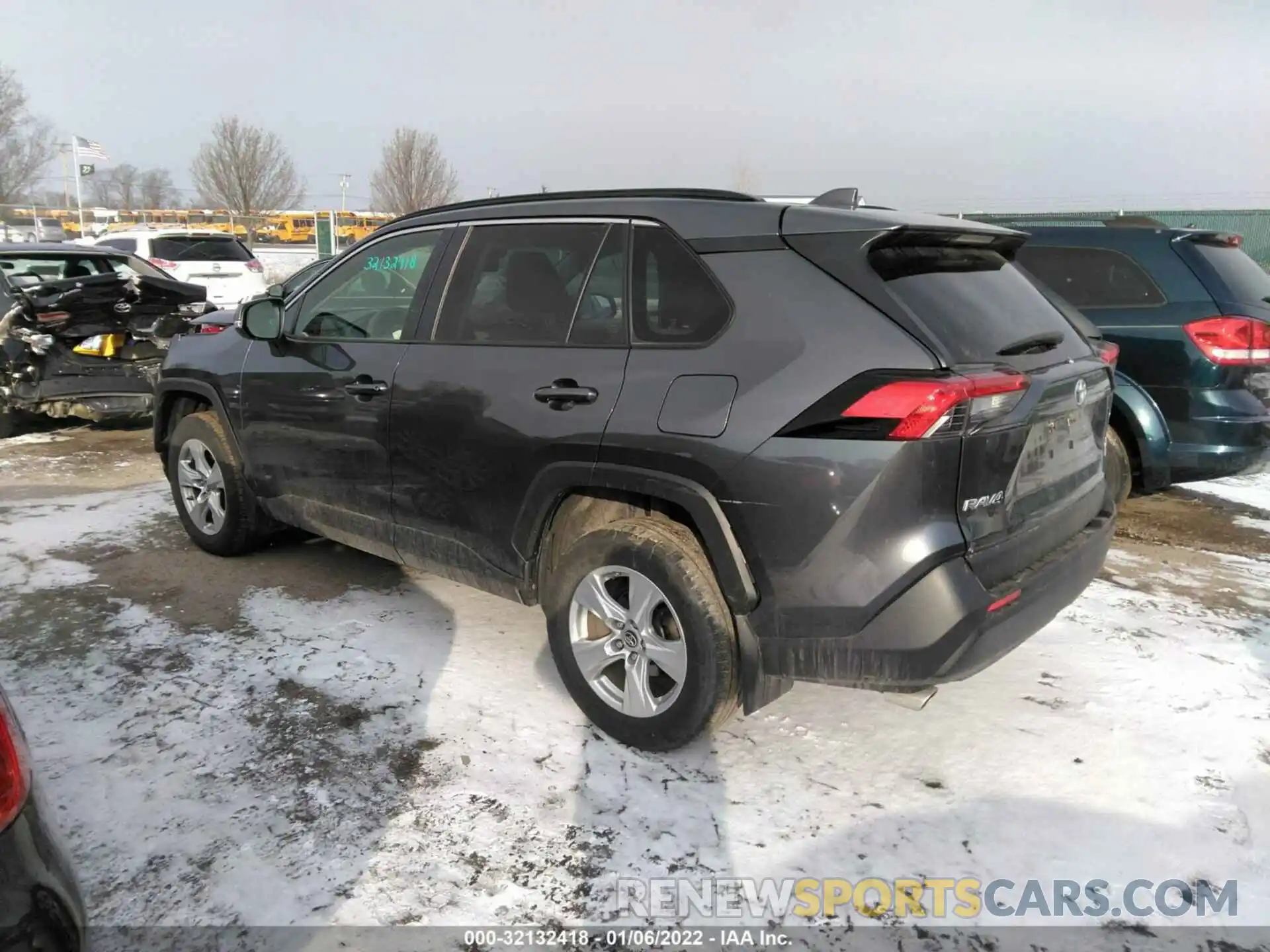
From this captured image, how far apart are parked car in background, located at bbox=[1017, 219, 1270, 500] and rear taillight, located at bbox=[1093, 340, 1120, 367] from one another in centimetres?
157

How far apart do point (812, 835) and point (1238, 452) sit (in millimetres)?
3616

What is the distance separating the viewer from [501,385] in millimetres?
3111

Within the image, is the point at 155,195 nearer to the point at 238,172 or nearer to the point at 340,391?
the point at 238,172

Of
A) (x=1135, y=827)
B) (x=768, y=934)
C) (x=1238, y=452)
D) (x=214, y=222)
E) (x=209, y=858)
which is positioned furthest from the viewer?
(x=214, y=222)

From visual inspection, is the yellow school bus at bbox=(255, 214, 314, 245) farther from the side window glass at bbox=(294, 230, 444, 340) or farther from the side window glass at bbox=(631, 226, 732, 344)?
the side window glass at bbox=(631, 226, 732, 344)

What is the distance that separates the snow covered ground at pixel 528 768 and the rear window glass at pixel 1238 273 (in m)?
1.79

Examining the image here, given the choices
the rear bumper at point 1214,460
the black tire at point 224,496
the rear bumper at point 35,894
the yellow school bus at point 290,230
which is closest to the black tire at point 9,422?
the black tire at point 224,496

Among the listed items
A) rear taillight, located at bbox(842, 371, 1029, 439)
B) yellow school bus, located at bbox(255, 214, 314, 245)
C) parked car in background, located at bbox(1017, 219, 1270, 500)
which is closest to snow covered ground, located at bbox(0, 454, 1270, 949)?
parked car in background, located at bbox(1017, 219, 1270, 500)

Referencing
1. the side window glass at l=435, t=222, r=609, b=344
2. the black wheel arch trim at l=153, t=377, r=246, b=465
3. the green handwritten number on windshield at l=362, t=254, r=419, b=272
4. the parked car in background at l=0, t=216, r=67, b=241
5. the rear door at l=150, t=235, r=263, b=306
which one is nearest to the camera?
the side window glass at l=435, t=222, r=609, b=344

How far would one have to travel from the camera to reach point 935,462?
2.30 metres

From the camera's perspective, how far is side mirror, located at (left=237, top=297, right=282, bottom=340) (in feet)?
13.3

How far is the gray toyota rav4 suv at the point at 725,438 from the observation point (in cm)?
237

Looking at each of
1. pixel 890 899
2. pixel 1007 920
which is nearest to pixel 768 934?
pixel 890 899

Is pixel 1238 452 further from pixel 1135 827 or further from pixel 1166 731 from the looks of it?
pixel 1135 827
